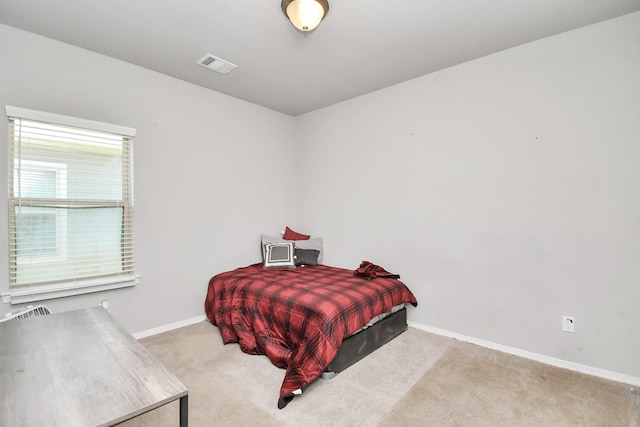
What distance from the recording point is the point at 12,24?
90.0 inches

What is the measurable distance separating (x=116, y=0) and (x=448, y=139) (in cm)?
287

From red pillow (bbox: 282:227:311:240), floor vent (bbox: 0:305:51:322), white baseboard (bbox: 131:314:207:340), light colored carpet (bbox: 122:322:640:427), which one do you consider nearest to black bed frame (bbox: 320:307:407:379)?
light colored carpet (bbox: 122:322:640:427)

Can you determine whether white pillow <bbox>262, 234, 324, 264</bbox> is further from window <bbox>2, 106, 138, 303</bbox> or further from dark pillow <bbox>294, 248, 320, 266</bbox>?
window <bbox>2, 106, 138, 303</bbox>

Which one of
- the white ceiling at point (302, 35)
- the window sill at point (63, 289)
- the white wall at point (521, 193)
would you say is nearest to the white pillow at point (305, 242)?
the white wall at point (521, 193)

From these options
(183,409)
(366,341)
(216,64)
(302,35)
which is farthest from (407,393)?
(216,64)

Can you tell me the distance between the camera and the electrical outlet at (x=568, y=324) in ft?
7.77

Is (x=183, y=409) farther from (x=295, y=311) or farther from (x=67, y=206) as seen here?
(x=67, y=206)

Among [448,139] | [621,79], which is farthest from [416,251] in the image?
[621,79]

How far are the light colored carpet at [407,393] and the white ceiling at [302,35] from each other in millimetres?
2588

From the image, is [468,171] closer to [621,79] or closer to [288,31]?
[621,79]

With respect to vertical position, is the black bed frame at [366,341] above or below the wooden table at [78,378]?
below

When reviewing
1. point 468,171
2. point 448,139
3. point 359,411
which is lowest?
point 359,411

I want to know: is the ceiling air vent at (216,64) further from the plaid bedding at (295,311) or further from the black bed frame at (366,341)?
the black bed frame at (366,341)

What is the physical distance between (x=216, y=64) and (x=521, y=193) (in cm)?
295
